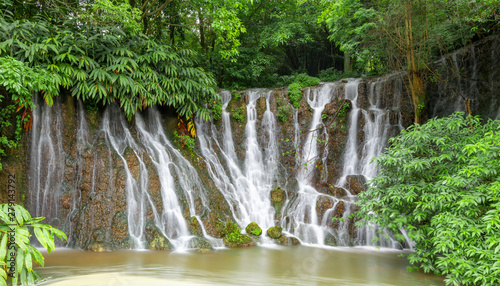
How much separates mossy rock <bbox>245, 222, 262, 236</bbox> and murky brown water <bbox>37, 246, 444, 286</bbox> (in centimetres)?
96

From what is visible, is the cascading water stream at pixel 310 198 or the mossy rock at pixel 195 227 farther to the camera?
the cascading water stream at pixel 310 198

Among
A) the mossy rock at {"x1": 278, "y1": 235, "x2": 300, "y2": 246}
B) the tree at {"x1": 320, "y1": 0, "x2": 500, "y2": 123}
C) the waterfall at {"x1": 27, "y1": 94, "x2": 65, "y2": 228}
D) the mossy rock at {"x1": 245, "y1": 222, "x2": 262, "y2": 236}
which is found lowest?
the mossy rock at {"x1": 278, "y1": 235, "x2": 300, "y2": 246}

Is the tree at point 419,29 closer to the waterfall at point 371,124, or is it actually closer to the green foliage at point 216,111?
the waterfall at point 371,124

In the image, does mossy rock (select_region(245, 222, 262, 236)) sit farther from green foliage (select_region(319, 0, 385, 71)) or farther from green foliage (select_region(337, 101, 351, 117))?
green foliage (select_region(319, 0, 385, 71))

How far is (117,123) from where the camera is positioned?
30.8 feet

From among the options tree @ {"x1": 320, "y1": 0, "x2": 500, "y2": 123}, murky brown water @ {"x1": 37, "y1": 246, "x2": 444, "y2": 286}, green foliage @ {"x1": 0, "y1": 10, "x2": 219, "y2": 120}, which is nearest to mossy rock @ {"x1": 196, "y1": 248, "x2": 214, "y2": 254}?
murky brown water @ {"x1": 37, "y1": 246, "x2": 444, "y2": 286}

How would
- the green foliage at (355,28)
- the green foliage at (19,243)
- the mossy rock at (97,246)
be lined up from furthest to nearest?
1. the green foliage at (355,28)
2. the mossy rock at (97,246)
3. the green foliage at (19,243)

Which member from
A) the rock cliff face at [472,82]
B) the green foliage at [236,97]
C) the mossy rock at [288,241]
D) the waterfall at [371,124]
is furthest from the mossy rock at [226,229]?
the rock cliff face at [472,82]

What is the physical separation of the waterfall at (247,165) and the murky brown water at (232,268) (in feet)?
6.89

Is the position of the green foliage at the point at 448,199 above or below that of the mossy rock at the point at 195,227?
above

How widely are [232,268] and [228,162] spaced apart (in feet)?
17.4

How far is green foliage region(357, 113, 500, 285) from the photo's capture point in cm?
454

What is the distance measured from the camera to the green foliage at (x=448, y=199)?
4.54 metres

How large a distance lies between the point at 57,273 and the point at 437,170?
7.03m
